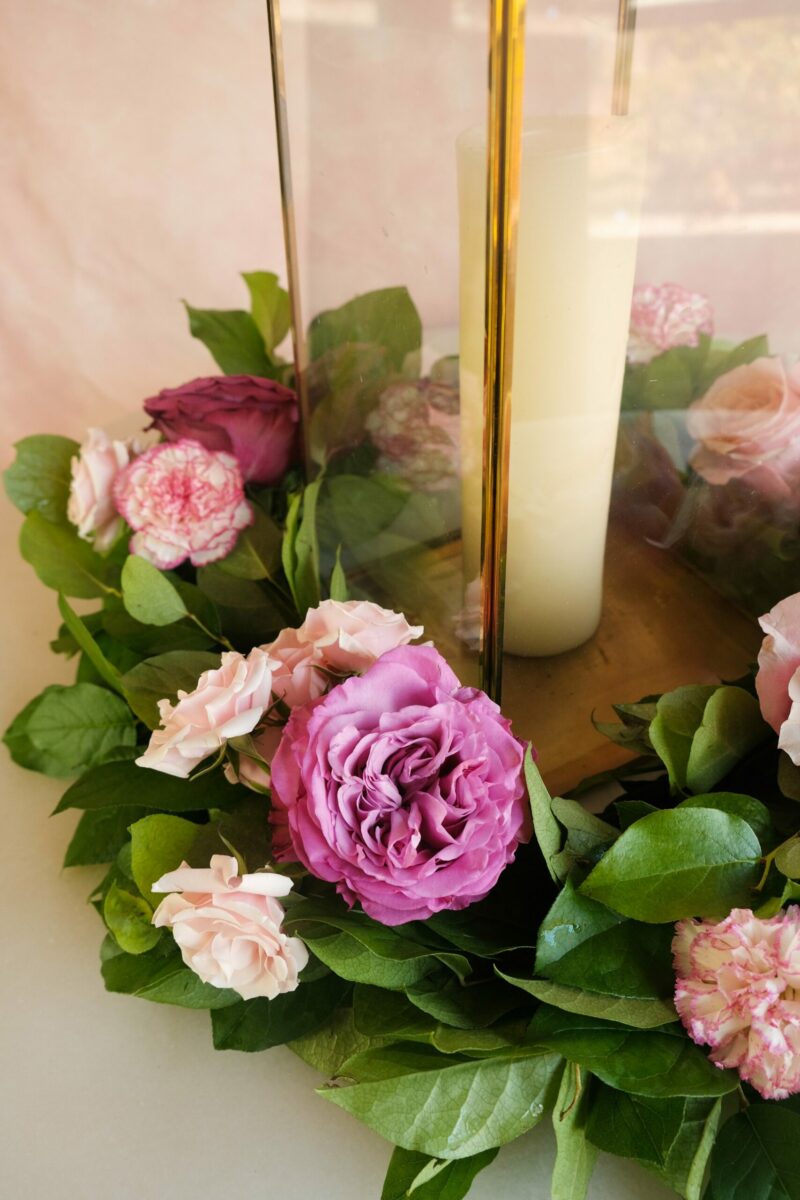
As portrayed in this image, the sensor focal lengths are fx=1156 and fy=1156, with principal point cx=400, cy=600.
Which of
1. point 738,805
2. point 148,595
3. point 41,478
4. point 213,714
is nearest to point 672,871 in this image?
point 738,805

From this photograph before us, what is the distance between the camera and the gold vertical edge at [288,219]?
17.8 inches

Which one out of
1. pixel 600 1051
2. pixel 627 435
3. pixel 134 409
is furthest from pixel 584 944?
pixel 134 409

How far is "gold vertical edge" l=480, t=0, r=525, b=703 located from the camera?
305mm

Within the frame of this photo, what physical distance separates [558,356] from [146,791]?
8.3 inches

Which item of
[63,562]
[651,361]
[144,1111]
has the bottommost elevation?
[144,1111]

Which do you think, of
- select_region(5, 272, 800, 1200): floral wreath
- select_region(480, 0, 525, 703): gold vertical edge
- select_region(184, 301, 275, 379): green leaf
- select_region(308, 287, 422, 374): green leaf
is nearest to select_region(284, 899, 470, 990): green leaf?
select_region(5, 272, 800, 1200): floral wreath

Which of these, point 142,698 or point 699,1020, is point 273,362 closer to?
point 142,698

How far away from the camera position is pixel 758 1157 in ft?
1.05

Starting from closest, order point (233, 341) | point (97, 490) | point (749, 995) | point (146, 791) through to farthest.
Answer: point (749, 995), point (146, 791), point (97, 490), point (233, 341)

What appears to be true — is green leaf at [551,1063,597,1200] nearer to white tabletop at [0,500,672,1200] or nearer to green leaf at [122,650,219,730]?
white tabletop at [0,500,672,1200]

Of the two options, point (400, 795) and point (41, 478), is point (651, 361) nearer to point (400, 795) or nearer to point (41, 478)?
Answer: point (400, 795)

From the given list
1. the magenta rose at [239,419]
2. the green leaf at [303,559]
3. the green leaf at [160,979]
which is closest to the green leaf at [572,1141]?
the green leaf at [160,979]

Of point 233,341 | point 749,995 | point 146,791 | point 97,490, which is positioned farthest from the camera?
point 233,341

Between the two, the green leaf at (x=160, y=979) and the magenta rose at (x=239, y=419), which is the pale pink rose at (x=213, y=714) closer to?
the green leaf at (x=160, y=979)
